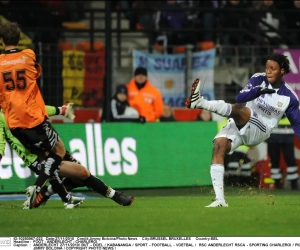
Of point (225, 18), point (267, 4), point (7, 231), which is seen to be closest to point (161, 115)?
point (225, 18)

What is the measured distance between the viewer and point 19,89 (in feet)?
38.3

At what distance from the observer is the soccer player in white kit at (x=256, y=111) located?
12641 mm

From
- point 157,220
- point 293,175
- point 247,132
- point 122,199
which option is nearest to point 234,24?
point 293,175

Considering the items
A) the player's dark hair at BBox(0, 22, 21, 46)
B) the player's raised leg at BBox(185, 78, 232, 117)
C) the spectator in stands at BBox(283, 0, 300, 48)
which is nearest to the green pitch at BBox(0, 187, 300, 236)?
the player's raised leg at BBox(185, 78, 232, 117)

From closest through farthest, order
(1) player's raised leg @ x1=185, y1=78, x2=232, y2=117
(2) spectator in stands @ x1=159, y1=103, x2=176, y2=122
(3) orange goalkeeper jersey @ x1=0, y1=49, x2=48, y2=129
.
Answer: (3) orange goalkeeper jersey @ x1=0, y1=49, x2=48, y2=129 → (1) player's raised leg @ x1=185, y1=78, x2=232, y2=117 → (2) spectator in stands @ x1=159, y1=103, x2=176, y2=122

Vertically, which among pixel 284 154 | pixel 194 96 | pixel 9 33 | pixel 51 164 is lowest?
pixel 284 154

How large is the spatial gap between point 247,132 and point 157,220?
2.67 m

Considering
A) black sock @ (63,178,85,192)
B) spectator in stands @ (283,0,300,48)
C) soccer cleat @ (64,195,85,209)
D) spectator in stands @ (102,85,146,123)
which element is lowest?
soccer cleat @ (64,195,85,209)

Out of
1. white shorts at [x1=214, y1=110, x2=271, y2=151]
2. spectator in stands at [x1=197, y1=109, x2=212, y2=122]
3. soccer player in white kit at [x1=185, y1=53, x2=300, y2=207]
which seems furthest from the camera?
spectator in stands at [x1=197, y1=109, x2=212, y2=122]

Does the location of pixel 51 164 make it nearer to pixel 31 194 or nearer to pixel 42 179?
pixel 42 179

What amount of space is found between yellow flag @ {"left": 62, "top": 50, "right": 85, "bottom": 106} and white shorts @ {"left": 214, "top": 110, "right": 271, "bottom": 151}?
713 centimetres

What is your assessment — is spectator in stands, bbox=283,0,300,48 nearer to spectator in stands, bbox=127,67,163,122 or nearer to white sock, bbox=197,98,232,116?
spectator in stands, bbox=127,67,163,122

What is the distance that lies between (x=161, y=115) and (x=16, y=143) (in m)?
6.37

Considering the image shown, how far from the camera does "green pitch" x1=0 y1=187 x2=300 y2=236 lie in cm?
973
